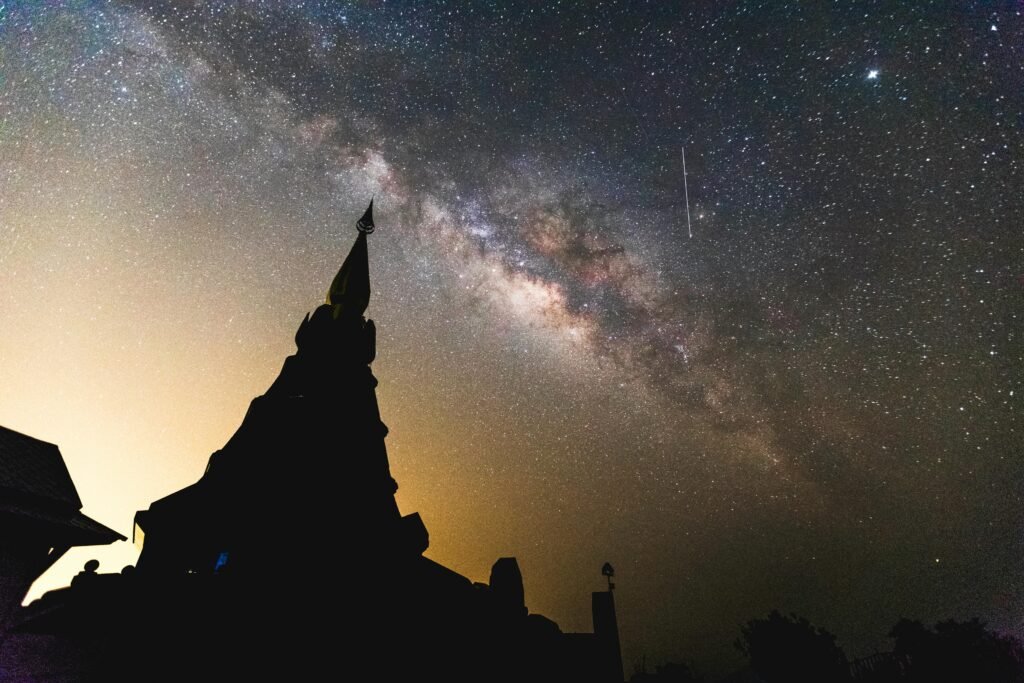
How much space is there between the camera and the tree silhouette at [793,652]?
147 feet

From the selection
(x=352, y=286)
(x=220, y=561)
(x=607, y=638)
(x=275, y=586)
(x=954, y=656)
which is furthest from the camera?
(x=954, y=656)

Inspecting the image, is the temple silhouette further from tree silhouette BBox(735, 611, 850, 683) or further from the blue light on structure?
tree silhouette BBox(735, 611, 850, 683)

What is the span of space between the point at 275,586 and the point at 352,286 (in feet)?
53.2

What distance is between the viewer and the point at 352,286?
89.2 feet

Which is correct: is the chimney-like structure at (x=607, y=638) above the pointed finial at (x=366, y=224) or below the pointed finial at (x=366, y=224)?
below

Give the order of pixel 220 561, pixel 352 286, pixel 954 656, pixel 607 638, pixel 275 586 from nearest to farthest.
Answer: pixel 275 586, pixel 607 638, pixel 220 561, pixel 352 286, pixel 954 656

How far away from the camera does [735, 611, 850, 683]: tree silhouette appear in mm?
44812

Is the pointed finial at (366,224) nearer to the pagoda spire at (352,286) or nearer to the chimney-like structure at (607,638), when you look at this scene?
the pagoda spire at (352,286)

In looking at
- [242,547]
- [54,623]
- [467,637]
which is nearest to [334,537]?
[242,547]

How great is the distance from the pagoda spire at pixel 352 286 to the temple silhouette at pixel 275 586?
6.43 m

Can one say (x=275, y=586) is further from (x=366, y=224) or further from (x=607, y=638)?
(x=366, y=224)

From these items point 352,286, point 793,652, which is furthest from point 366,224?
point 793,652

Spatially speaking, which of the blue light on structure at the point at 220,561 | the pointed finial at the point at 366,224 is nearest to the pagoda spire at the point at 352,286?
the pointed finial at the point at 366,224

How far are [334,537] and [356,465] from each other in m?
3.28
